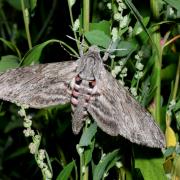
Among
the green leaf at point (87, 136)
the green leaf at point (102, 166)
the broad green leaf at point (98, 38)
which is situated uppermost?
the broad green leaf at point (98, 38)

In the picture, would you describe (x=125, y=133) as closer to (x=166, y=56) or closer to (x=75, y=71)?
(x=75, y=71)

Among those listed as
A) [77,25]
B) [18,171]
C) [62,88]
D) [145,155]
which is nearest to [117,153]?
[145,155]

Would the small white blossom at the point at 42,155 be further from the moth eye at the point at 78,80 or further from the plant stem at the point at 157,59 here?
the plant stem at the point at 157,59

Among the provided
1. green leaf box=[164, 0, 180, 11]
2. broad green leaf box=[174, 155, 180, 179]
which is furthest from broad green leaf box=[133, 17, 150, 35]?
broad green leaf box=[174, 155, 180, 179]

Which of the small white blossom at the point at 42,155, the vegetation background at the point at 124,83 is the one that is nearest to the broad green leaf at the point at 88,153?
the vegetation background at the point at 124,83

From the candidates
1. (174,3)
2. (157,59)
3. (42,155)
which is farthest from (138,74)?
(42,155)

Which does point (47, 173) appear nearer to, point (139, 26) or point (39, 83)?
point (39, 83)
